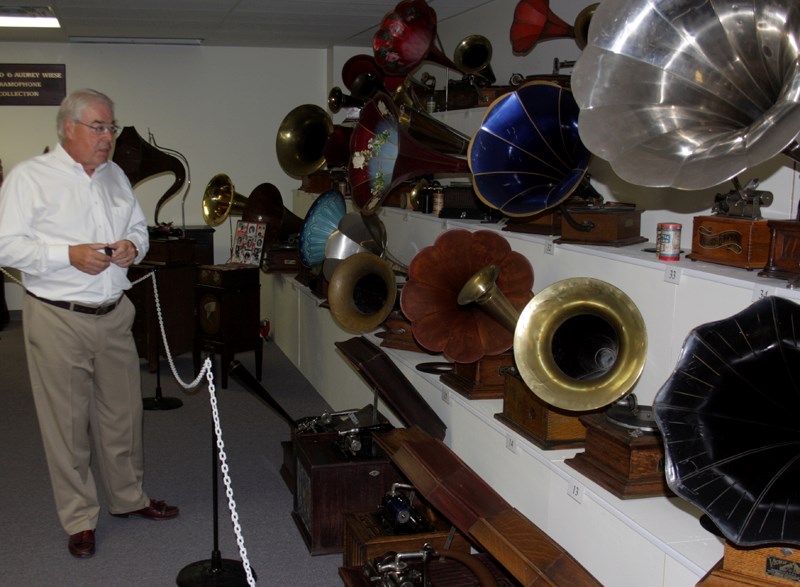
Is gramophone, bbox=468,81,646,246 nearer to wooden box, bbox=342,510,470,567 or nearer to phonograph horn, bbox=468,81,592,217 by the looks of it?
phonograph horn, bbox=468,81,592,217

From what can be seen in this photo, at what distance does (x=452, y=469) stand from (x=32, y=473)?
99.8 inches

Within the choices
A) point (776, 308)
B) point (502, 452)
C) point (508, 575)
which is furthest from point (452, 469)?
point (776, 308)

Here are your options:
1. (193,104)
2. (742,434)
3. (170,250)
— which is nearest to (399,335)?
(742,434)

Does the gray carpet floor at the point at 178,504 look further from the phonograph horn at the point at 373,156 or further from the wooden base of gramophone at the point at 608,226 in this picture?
the wooden base of gramophone at the point at 608,226

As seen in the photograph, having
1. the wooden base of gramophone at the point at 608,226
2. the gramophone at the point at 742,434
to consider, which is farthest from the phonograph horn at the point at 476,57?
the gramophone at the point at 742,434

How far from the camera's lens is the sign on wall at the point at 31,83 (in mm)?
7355

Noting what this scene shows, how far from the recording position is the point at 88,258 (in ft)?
10.3

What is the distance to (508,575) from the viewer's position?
2598mm

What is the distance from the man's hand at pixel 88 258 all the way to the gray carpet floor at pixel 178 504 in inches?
34.1

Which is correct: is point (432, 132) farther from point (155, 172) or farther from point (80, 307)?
point (155, 172)

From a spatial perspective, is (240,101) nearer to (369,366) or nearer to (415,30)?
(415,30)

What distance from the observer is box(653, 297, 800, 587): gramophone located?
1601mm

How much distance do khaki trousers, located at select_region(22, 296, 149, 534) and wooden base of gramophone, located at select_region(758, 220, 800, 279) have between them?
7.88 feet

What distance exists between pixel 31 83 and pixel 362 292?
15.8 feet
